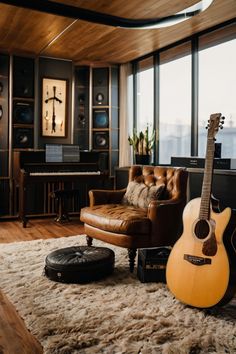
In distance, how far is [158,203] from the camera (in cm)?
305

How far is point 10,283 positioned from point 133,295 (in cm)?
95

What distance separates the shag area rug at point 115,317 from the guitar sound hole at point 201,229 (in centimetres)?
46

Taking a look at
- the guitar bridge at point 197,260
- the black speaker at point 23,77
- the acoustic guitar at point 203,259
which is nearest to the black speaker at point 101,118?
the black speaker at point 23,77

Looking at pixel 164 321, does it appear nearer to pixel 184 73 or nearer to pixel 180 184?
pixel 180 184

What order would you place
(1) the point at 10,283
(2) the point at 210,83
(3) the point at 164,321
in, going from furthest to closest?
(2) the point at 210,83, (1) the point at 10,283, (3) the point at 164,321

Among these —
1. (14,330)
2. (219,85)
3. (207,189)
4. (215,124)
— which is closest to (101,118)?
(219,85)

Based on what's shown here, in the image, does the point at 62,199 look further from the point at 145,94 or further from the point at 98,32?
the point at 98,32

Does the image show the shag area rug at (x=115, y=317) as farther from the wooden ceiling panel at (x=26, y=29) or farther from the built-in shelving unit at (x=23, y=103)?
the built-in shelving unit at (x=23, y=103)

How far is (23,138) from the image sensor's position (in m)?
5.70

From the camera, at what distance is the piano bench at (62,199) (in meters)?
5.18

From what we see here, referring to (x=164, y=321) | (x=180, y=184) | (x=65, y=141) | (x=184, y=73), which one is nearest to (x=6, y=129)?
(x=65, y=141)

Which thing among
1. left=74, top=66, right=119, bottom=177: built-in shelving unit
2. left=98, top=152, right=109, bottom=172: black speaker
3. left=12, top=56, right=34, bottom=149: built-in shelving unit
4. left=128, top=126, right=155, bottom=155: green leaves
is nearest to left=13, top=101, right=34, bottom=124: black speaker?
left=12, top=56, right=34, bottom=149: built-in shelving unit

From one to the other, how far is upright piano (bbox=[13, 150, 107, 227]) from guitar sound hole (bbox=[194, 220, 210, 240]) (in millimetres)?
3192

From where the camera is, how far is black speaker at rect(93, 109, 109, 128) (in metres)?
6.21
